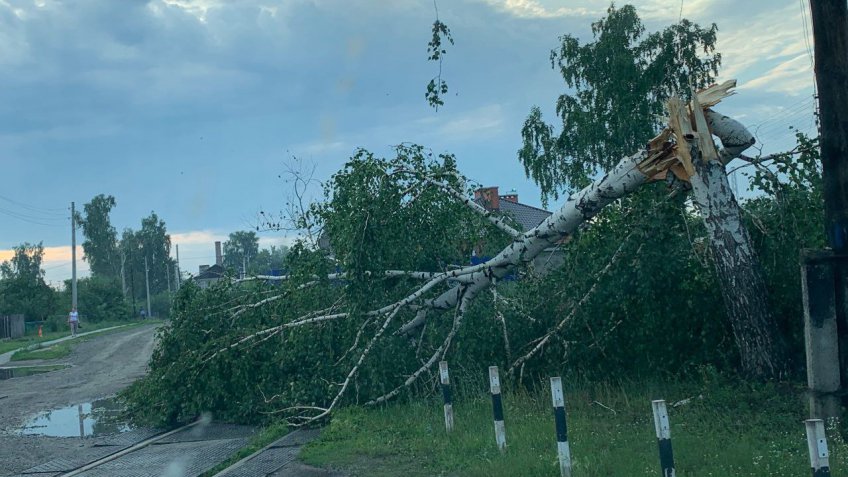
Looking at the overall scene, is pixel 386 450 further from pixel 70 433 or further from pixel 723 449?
pixel 70 433

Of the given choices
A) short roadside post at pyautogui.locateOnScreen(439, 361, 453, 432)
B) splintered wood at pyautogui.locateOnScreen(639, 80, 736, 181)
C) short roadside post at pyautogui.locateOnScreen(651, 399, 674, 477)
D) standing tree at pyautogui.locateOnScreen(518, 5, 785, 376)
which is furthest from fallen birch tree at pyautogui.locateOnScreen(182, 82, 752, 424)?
standing tree at pyautogui.locateOnScreen(518, 5, 785, 376)

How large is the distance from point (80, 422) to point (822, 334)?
35.7 feet

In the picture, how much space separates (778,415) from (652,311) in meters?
2.48

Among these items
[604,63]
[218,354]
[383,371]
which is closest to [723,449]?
[383,371]

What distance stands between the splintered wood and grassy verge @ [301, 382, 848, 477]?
8.67 ft

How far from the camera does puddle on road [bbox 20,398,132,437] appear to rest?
38.8ft

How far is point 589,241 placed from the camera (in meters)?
10.8

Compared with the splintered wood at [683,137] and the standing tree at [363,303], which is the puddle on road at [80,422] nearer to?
the standing tree at [363,303]

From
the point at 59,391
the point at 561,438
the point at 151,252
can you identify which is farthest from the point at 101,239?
the point at 561,438

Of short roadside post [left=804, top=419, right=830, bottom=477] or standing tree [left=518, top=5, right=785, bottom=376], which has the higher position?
standing tree [left=518, top=5, right=785, bottom=376]

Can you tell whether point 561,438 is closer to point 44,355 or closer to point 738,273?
point 738,273

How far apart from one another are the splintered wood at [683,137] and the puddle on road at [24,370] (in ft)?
62.2

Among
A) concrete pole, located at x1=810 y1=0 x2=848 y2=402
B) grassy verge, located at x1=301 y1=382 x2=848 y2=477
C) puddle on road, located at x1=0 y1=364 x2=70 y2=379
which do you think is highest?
concrete pole, located at x1=810 y1=0 x2=848 y2=402

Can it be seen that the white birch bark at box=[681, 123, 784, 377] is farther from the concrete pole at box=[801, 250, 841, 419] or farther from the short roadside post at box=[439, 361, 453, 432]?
the short roadside post at box=[439, 361, 453, 432]
